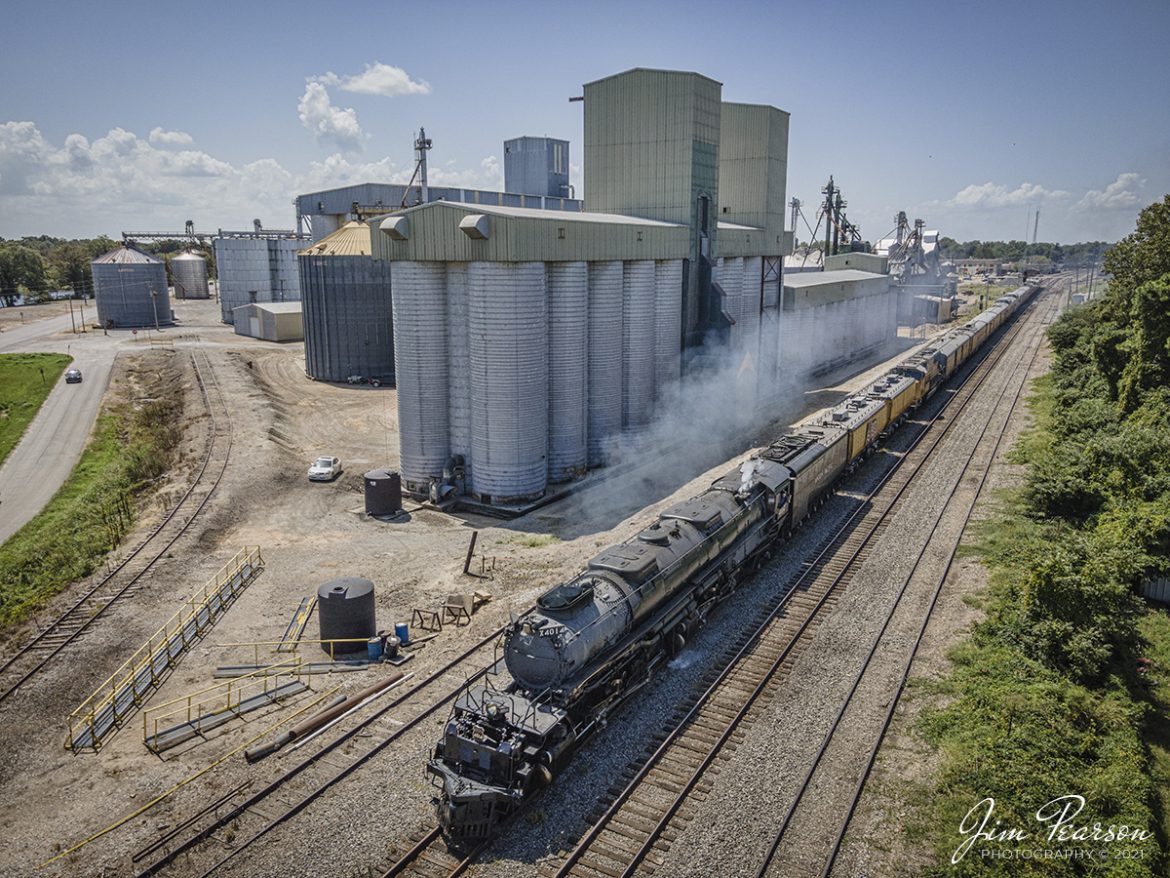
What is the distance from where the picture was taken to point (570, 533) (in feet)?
97.2

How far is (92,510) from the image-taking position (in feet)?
110

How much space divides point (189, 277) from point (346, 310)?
237ft

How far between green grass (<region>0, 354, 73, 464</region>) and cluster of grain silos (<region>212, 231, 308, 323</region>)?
23.6 meters

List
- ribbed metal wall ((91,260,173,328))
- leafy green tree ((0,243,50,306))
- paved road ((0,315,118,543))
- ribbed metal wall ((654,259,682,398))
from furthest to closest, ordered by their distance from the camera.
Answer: leafy green tree ((0,243,50,306)) < ribbed metal wall ((91,260,173,328)) < ribbed metal wall ((654,259,682,398)) < paved road ((0,315,118,543))

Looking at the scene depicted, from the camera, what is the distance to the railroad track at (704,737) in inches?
521

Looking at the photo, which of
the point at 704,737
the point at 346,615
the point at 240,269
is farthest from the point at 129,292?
the point at 704,737

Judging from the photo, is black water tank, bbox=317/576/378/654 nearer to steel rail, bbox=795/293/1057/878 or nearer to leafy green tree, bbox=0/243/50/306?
steel rail, bbox=795/293/1057/878

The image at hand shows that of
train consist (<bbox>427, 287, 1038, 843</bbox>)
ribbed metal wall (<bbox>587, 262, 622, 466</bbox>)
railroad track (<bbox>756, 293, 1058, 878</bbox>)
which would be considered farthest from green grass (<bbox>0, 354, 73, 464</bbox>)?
railroad track (<bbox>756, 293, 1058, 878</bbox>)

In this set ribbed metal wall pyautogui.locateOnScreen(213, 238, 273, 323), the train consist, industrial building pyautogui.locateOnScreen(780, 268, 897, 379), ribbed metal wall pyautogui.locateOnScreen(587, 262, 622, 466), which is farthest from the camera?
ribbed metal wall pyautogui.locateOnScreen(213, 238, 273, 323)

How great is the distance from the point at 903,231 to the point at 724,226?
89.4 m

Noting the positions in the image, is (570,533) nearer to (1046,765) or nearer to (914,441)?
(1046,765)

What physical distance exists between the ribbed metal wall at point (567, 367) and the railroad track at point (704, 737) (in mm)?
12999

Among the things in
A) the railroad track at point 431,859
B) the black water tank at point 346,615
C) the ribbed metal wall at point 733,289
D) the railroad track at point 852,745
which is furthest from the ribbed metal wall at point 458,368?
the railroad track at point 431,859
